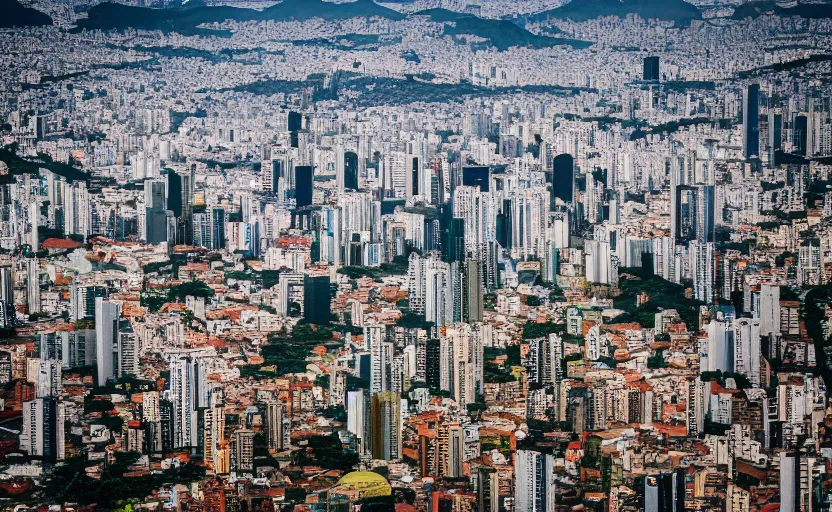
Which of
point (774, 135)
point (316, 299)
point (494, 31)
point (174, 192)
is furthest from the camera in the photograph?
point (494, 31)

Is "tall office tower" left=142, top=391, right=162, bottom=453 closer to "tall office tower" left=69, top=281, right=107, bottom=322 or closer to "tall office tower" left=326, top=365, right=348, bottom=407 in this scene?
"tall office tower" left=326, top=365, right=348, bottom=407

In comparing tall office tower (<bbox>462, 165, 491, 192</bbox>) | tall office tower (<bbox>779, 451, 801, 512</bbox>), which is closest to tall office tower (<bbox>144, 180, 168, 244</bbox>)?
tall office tower (<bbox>462, 165, 491, 192</bbox>)

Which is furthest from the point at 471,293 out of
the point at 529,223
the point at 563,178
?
the point at 563,178

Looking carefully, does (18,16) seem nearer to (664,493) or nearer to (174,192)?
(174,192)

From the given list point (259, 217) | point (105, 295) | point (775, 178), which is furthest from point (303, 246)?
point (775, 178)

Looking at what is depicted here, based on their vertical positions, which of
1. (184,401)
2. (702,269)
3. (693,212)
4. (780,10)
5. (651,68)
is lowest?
(184,401)

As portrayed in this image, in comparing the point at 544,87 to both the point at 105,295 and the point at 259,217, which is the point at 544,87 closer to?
the point at 259,217
